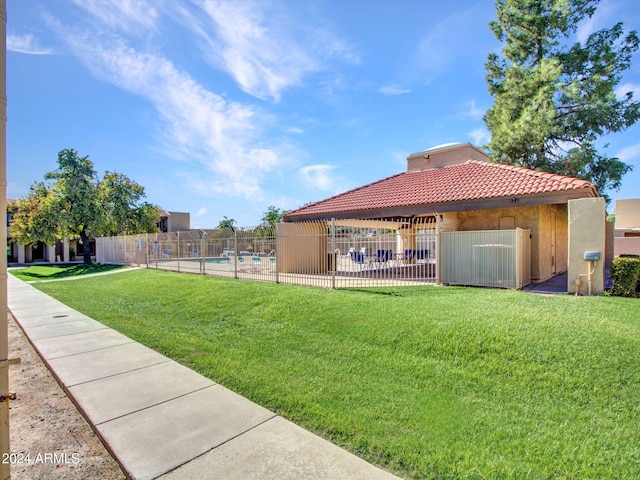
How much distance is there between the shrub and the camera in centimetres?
860

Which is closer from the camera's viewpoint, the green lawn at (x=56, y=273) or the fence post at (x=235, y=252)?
the fence post at (x=235, y=252)

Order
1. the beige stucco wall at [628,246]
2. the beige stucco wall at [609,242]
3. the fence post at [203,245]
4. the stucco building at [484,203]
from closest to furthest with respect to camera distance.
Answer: the stucco building at [484,203] → the fence post at [203,245] → the beige stucco wall at [609,242] → the beige stucco wall at [628,246]

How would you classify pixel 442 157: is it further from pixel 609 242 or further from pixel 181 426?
pixel 181 426

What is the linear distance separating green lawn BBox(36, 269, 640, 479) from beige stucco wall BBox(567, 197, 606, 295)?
2.70ft

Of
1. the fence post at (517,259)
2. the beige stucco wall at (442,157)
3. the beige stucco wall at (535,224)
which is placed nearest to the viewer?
the fence post at (517,259)

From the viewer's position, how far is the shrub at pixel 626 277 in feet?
28.2

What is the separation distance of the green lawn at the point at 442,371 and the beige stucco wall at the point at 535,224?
4.12 m

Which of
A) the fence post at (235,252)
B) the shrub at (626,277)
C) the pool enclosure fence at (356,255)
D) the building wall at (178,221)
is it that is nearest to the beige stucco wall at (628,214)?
the pool enclosure fence at (356,255)

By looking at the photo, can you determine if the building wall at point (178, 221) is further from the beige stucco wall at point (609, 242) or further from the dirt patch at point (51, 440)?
the dirt patch at point (51, 440)

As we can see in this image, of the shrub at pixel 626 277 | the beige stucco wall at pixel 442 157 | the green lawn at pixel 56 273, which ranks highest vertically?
the beige stucco wall at pixel 442 157

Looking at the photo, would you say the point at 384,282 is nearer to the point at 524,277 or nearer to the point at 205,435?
the point at 524,277

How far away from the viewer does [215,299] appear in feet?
→ 32.7

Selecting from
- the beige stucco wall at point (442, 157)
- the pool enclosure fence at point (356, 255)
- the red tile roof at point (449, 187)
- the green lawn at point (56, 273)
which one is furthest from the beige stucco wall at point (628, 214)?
the green lawn at point (56, 273)

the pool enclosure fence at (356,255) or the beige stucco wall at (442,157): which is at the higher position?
the beige stucco wall at (442,157)
